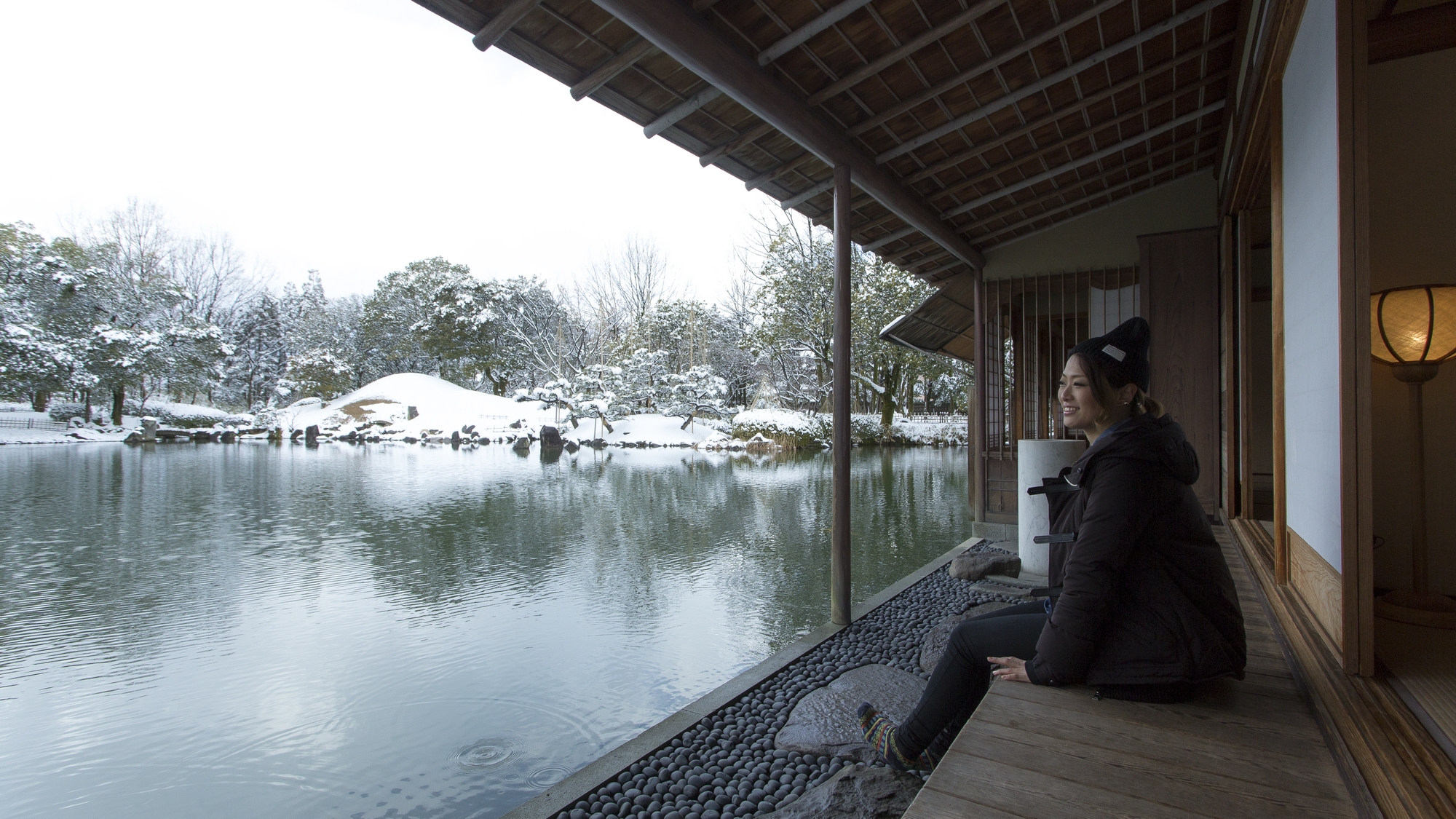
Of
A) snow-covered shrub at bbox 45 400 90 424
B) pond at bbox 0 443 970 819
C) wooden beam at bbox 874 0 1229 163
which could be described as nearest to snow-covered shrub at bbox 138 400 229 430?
snow-covered shrub at bbox 45 400 90 424

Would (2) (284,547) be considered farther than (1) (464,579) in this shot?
Yes

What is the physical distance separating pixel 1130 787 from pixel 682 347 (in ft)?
71.0

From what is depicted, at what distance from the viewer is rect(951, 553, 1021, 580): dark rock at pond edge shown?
393 cm

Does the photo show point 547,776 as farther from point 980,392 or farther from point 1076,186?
point 1076,186

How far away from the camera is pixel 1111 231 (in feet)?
16.7

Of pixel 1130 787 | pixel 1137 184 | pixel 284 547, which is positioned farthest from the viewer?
pixel 284 547

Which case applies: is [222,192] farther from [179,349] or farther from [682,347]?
[682,347]

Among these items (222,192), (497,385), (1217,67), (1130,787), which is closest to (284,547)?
(1130,787)

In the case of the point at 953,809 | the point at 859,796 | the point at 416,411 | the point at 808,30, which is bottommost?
the point at 859,796

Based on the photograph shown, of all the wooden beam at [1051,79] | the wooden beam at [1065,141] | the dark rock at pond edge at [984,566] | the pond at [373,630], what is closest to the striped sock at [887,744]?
the pond at [373,630]

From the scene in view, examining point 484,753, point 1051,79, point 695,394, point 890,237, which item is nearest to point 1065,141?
point 1051,79

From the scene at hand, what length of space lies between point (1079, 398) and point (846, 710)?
135 cm

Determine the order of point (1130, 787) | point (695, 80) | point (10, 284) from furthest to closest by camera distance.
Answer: point (10, 284) < point (695, 80) < point (1130, 787)

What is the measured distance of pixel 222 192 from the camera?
30109mm
